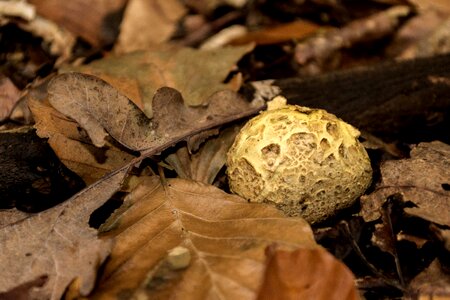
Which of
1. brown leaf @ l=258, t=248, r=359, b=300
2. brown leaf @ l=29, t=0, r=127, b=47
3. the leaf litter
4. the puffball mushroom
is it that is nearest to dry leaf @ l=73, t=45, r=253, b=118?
the leaf litter

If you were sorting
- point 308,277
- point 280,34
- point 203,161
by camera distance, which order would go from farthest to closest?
point 280,34 < point 203,161 < point 308,277

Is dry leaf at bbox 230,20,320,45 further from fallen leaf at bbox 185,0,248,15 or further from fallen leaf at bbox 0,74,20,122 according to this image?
fallen leaf at bbox 0,74,20,122

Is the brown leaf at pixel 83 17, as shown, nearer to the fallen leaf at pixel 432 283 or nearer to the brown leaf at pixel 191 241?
the brown leaf at pixel 191 241

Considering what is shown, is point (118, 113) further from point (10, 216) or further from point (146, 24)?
point (146, 24)

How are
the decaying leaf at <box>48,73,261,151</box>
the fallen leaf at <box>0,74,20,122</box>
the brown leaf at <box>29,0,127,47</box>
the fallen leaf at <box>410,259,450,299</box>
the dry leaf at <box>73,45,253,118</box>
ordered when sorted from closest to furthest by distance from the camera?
1. the fallen leaf at <box>410,259,450,299</box>
2. the decaying leaf at <box>48,73,261,151</box>
3. the dry leaf at <box>73,45,253,118</box>
4. the fallen leaf at <box>0,74,20,122</box>
5. the brown leaf at <box>29,0,127,47</box>

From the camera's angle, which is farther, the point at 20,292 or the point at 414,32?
the point at 414,32

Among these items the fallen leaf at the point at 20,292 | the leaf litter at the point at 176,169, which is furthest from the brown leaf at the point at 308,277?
the fallen leaf at the point at 20,292

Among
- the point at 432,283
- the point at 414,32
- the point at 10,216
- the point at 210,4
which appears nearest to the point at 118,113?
the point at 10,216
